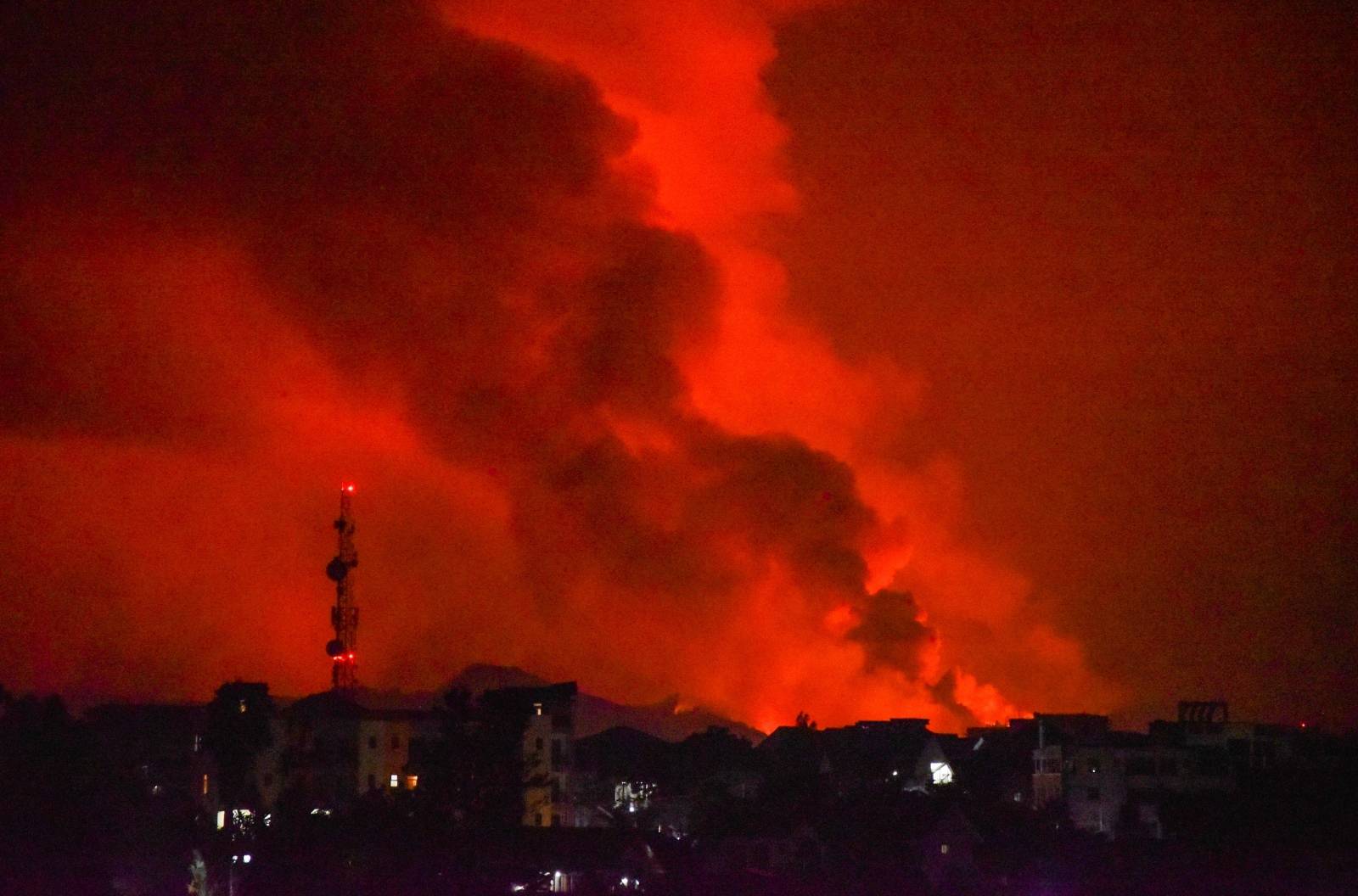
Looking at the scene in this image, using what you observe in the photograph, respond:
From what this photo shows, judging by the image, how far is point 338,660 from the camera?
184ft

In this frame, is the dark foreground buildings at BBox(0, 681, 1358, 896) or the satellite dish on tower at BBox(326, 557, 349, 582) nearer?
the dark foreground buildings at BBox(0, 681, 1358, 896)

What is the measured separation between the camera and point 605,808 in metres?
54.9

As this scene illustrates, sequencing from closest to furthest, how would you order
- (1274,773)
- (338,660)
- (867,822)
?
(867,822) < (1274,773) < (338,660)

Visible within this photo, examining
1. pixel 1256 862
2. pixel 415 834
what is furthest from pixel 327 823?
pixel 1256 862

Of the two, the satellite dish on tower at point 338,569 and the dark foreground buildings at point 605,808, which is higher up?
the satellite dish on tower at point 338,569

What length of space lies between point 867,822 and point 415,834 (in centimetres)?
935

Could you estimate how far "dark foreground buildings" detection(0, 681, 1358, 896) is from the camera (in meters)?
40.8

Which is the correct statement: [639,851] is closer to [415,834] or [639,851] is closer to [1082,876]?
[415,834]

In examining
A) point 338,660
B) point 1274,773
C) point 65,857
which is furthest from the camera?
point 338,660

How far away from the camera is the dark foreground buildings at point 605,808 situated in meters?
40.8

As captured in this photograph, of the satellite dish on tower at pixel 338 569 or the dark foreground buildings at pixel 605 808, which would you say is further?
the satellite dish on tower at pixel 338 569

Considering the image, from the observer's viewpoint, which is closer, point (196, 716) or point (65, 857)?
point (65, 857)

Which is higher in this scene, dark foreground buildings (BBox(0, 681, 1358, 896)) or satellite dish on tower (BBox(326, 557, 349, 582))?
satellite dish on tower (BBox(326, 557, 349, 582))

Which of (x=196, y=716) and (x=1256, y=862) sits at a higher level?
(x=196, y=716)
